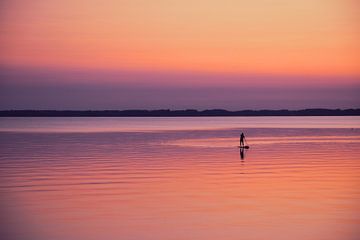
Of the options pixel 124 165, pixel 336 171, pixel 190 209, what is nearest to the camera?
pixel 190 209

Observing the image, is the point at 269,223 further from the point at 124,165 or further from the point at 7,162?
the point at 7,162

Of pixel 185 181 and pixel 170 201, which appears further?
pixel 185 181

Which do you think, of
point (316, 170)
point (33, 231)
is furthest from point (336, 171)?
point (33, 231)

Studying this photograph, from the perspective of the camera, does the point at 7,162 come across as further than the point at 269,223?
Yes

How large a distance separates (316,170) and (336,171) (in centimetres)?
96

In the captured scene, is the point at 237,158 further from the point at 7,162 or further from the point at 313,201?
the point at 313,201

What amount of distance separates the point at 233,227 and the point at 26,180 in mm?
11946

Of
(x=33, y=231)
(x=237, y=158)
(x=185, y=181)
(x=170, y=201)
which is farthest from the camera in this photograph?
(x=237, y=158)

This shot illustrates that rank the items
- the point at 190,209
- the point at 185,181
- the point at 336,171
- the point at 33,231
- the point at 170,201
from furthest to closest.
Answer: the point at 336,171, the point at 185,181, the point at 170,201, the point at 190,209, the point at 33,231

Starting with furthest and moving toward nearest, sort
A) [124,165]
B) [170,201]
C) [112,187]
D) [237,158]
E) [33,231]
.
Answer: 1. [237,158]
2. [124,165]
3. [112,187]
4. [170,201]
5. [33,231]

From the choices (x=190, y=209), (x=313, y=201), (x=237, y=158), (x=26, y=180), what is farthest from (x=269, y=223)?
(x=237, y=158)

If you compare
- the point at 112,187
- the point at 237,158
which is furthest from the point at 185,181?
the point at 237,158

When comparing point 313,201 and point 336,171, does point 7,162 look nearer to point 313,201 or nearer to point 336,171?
point 336,171

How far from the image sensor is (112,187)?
22531mm
